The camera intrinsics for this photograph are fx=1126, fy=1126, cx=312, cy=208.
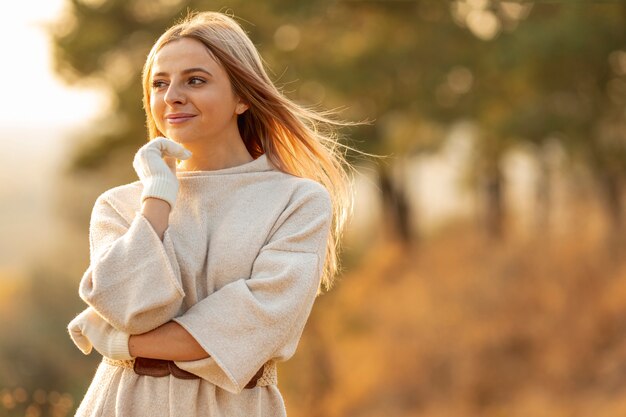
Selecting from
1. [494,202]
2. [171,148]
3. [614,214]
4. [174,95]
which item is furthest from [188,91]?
[494,202]

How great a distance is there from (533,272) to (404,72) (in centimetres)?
341

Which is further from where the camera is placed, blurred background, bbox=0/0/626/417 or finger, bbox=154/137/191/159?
blurred background, bbox=0/0/626/417

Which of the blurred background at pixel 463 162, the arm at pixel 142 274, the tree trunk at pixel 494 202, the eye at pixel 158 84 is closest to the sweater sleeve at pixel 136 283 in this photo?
the arm at pixel 142 274

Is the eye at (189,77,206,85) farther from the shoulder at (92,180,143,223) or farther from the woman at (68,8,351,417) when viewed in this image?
the shoulder at (92,180,143,223)

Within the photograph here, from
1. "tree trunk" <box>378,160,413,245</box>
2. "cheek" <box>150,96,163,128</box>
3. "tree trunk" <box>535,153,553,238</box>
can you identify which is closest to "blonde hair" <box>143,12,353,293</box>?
"cheek" <box>150,96,163,128</box>

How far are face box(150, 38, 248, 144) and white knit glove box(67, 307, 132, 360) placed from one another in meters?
0.47

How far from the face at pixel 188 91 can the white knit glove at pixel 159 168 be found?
9 centimetres

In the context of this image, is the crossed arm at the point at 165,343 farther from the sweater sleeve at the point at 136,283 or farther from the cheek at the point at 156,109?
the cheek at the point at 156,109

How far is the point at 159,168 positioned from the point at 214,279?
A: 0.28 metres

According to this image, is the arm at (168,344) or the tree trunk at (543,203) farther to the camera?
the tree trunk at (543,203)

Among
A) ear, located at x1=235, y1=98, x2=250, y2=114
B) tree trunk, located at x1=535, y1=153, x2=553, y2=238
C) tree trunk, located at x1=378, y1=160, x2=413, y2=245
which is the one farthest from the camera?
tree trunk, located at x1=378, y1=160, x2=413, y2=245

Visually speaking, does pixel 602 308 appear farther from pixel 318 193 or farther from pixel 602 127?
pixel 318 193

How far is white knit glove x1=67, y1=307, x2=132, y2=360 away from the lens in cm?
251

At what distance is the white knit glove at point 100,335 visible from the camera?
2514mm
